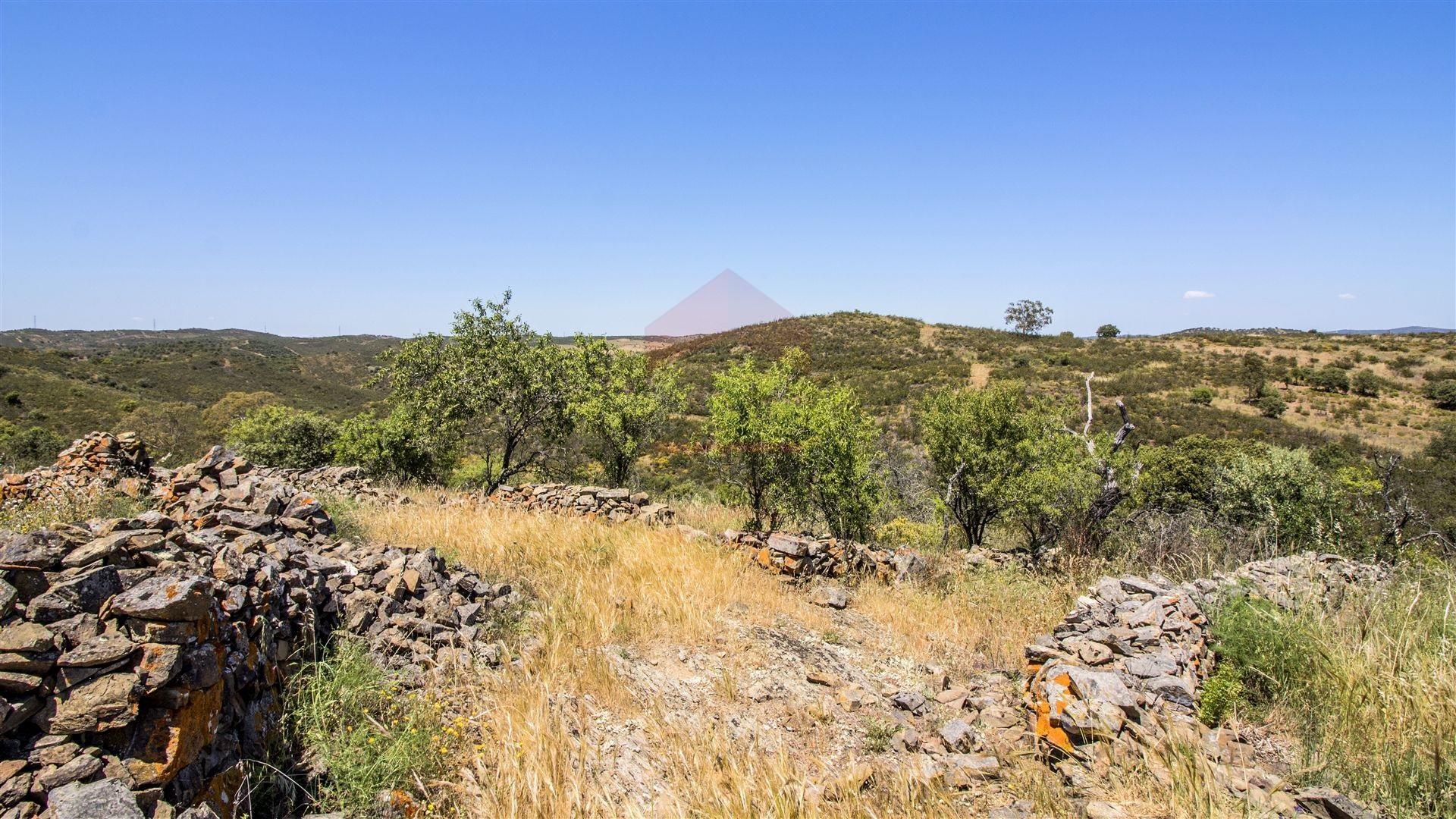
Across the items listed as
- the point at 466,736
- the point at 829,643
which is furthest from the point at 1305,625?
the point at 466,736

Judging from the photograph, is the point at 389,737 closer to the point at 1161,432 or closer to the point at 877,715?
the point at 877,715

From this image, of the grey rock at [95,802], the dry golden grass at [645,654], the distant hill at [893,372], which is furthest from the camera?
the distant hill at [893,372]

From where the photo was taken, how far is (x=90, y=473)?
26.2 ft

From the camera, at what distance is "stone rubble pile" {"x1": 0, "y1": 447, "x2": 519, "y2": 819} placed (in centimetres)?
241

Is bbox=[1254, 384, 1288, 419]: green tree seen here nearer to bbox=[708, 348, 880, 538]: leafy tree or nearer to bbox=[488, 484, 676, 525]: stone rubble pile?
bbox=[708, 348, 880, 538]: leafy tree

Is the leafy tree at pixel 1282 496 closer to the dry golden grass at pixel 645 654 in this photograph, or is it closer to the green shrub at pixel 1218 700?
the dry golden grass at pixel 645 654

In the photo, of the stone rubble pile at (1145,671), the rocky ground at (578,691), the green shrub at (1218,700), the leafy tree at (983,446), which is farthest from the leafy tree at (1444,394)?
the green shrub at (1218,700)

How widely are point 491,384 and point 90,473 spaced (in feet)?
23.9

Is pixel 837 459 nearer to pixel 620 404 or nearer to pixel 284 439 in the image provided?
pixel 620 404

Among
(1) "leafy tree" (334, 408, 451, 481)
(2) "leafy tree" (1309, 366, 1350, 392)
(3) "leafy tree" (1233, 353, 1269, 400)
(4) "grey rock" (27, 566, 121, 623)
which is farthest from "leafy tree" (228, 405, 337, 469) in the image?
(2) "leafy tree" (1309, 366, 1350, 392)

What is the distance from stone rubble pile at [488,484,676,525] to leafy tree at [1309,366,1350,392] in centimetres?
4571

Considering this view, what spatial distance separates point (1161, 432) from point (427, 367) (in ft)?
108

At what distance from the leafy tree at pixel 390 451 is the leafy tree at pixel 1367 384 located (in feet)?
163

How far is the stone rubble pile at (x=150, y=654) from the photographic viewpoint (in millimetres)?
2414
